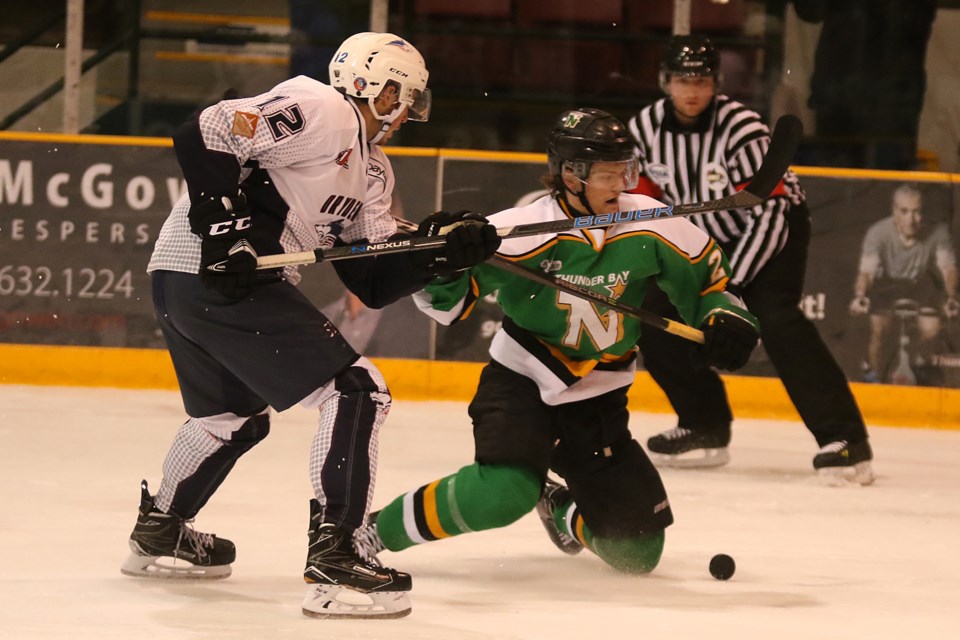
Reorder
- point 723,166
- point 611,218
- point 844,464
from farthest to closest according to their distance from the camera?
point 723,166
point 844,464
point 611,218

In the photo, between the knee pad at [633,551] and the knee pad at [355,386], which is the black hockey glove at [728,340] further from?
the knee pad at [355,386]

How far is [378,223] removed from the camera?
2.96m

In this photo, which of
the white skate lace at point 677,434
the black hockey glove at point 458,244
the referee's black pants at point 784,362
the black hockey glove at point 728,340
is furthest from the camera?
the white skate lace at point 677,434

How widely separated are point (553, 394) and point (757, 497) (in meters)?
1.23

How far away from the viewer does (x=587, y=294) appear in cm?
303

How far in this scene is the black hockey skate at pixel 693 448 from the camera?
15.2 feet

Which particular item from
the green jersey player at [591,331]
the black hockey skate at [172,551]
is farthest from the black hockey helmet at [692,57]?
the black hockey skate at [172,551]

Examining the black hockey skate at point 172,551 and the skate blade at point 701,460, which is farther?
the skate blade at point 701,460

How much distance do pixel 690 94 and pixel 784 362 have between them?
848mm

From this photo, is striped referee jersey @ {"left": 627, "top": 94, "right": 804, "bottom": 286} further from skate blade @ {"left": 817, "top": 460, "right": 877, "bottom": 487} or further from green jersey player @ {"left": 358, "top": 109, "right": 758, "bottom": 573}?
green jersey player @ {"left": 358, "top": 109, "right": 758, "bottom": 573}

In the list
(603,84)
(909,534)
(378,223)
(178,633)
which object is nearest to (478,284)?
(378,223)

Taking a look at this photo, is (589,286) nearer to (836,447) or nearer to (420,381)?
(836,447)

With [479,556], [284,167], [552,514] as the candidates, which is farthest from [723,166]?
[284,167]

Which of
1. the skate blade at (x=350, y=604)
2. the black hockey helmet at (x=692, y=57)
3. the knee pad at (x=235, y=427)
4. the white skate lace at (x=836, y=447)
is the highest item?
the black hockey helmet at (x=692, y=57)
